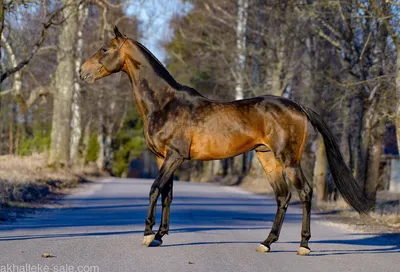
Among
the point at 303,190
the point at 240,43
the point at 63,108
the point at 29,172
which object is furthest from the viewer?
the point at 240,43

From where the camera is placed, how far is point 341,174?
1216 centimetres

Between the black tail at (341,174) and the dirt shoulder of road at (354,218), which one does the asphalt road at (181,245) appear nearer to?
the dirt shoulder of road at (354,218)

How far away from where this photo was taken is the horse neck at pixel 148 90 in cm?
1157

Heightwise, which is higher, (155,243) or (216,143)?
(216,143)

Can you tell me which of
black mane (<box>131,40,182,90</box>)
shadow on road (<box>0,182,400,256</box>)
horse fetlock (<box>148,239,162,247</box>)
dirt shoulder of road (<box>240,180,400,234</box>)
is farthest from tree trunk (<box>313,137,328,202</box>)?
horse fetlock (<box>148,239,162,247</box>)

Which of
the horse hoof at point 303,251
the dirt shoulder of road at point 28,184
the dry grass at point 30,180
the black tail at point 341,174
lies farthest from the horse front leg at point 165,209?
the dry grass at point 30,180

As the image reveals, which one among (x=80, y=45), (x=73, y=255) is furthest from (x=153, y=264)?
(x=80, y=45)

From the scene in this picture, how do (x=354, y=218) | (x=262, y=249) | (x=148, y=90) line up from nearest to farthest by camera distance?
(x=262, y=249)
(x=148, y=90)
(x=354, y=218)

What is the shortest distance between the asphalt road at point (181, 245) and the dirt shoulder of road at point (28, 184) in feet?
1.80

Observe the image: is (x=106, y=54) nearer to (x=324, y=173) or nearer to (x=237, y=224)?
(x=237, y=224)

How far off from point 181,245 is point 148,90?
2.25m

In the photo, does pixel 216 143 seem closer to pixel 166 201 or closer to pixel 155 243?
pixel 166 201

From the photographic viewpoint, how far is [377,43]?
20.9 m

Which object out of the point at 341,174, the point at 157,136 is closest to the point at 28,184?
the point at 157,136
